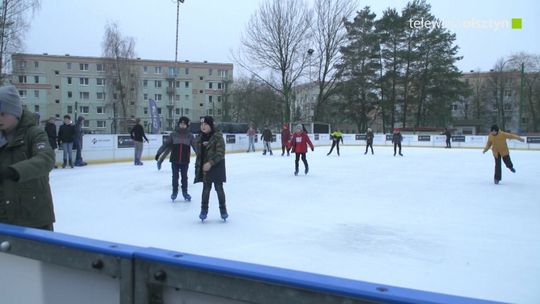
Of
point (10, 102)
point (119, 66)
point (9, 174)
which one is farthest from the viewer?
point (119, 66)

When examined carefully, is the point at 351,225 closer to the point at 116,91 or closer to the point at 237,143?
the point at 237,143

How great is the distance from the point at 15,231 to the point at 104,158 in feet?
48.4

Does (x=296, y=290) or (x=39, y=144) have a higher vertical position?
(x=39, y=144)

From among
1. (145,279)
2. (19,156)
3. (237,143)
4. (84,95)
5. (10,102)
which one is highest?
(84,95)

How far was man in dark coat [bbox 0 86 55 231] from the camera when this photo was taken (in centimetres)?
243

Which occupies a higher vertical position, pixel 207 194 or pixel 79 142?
pixel 79 142

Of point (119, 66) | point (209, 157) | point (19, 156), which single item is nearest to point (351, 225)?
point (209, 157)

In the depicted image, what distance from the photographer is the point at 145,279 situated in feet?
5.04

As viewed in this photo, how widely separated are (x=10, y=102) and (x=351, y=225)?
462cm

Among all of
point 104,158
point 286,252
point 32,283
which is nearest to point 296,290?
point 32,283

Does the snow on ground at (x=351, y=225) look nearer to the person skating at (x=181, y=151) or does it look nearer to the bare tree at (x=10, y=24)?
the person skating at (x=181, y=151)

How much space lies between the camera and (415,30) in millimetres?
47344

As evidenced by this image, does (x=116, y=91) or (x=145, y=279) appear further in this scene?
(x=116, y=91)

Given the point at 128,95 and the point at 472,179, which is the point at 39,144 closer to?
the point at 472,179
